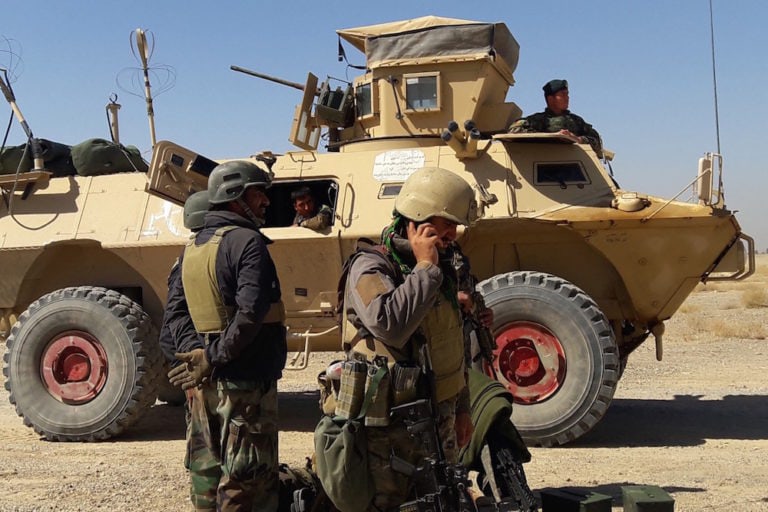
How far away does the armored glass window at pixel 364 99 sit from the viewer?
854cm

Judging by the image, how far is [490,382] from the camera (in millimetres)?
4727

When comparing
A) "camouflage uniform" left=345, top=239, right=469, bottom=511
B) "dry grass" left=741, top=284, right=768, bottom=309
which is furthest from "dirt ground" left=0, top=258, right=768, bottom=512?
"dry grass" left=741, top=284, right=768, bottom=309

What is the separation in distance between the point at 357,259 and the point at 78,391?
5.12 meters

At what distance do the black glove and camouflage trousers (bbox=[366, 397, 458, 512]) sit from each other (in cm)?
108

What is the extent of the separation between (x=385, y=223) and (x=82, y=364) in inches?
Answer: 114

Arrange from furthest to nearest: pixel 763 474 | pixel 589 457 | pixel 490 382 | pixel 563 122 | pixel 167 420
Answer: pixel 167 420 → pixel 563 122 → pixel 589 457 → pixel 763 474 → pixel 490 382

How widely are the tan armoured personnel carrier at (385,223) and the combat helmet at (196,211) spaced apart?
2343 mm

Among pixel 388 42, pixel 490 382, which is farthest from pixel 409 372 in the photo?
pixel 388 42

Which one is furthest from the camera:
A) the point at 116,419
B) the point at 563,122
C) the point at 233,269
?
the point at 563,122

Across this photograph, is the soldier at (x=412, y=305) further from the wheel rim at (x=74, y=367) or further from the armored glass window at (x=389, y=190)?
the wheel rim at (x=74, y=367)

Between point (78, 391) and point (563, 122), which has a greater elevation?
point (563, 122)

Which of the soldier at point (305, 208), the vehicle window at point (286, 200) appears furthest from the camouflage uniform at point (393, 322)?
the vehicle window at point (286, 200)

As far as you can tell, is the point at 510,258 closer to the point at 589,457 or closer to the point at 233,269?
the point at 589,457

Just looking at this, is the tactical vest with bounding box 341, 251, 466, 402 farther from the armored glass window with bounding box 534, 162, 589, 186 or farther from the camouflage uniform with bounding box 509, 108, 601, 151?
the camouflage uniform with bounding box 509, 108, 601, 151
